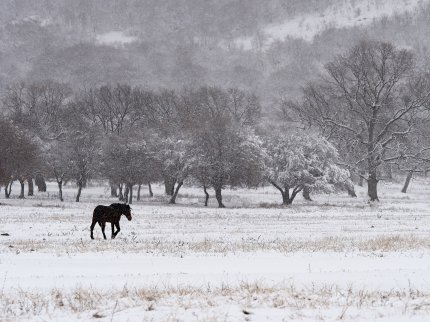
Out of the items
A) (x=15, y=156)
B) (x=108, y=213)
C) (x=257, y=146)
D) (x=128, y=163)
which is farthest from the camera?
(x=128, y=163)

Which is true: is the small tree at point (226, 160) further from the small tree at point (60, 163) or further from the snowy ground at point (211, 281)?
the snowy ground at point (211, 281)

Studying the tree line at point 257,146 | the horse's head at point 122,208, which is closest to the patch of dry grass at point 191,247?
the horse's head at point 122,208

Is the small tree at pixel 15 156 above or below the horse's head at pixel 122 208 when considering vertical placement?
above

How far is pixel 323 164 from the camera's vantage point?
56.3 meters

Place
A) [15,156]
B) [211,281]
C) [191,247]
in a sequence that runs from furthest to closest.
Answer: [15,156] → [191,247] → [211,281]

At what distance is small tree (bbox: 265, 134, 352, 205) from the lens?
54.0 m

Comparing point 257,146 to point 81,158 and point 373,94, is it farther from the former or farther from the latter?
point 81,158

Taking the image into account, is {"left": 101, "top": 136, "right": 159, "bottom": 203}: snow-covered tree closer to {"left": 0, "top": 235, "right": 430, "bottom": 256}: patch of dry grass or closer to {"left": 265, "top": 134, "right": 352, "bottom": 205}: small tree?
{"left": 265, "top": 134, "right": 352, "bottom": 205}: small tree

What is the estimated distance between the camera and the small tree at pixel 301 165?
54000mm

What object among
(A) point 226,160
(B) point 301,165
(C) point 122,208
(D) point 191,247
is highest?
(A) point 226,160

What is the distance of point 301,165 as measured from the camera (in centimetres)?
5419

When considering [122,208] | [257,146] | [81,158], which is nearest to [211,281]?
[122,208]

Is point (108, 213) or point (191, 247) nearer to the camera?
point (191, 247)

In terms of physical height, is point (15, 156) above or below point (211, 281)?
above
